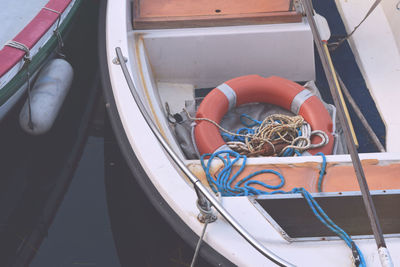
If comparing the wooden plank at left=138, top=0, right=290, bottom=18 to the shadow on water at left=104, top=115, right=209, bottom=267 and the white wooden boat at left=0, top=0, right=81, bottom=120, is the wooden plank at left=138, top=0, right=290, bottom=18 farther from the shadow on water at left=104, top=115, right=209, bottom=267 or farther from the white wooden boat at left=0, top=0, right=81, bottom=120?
the shadow on water at left=104, top=115, right=209, bottom=267

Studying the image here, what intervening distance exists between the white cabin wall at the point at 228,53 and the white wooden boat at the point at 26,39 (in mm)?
552

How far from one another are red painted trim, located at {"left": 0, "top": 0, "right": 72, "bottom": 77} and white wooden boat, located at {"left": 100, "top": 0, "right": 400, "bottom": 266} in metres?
0.40

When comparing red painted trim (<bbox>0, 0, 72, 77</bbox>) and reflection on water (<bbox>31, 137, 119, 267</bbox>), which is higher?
red painted trim (<bbox>0, 0, 72, 77</bbox>)

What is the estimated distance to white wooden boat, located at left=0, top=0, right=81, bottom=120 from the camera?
210 centimetres

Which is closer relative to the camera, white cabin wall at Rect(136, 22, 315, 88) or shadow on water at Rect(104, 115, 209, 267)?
shadow on water at Rect(104, 115, 209, 267)

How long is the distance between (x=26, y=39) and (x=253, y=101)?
125 cm

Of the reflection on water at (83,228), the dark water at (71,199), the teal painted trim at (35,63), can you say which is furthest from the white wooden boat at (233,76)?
the reflection on water at (83,228)

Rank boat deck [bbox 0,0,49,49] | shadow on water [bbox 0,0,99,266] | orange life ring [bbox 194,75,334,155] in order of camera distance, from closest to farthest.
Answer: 1. orange life ring [bbox 194,75,334,155]
2. shadow on water [bbox 0,0,99,266]
3. boat deck [bbox 0,0,49,49]

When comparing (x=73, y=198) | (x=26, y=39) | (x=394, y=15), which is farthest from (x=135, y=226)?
(x=394, y=15)

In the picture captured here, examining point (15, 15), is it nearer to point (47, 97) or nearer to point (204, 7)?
point (47, 97)

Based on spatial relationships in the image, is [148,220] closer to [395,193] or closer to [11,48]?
[395,193]

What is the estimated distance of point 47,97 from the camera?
230 cm

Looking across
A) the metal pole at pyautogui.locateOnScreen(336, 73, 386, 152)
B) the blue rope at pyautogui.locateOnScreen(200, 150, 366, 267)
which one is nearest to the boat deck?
the blue rope at pyautogui.locateOnScreen(200, 150, 366, 267)

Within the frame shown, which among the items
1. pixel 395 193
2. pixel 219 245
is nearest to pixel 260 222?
pixel 219 245
